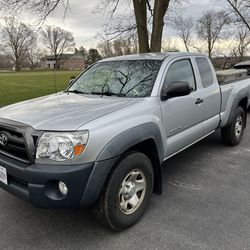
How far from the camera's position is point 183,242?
266cm

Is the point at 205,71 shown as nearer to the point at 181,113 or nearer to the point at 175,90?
the point at 181,113

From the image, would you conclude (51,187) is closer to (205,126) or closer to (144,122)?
(144,122)

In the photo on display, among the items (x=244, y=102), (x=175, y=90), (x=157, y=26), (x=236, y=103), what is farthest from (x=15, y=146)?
(x=157, y=26)

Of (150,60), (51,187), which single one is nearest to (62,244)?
(51,187)

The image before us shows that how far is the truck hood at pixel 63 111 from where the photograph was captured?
2.55 meters

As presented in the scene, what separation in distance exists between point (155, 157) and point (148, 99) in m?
0.66

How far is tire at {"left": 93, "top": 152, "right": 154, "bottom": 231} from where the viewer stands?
264cm

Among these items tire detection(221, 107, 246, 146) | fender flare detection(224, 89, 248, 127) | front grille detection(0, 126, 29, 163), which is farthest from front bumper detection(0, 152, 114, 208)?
tire detection(221, 107, 246, 146)

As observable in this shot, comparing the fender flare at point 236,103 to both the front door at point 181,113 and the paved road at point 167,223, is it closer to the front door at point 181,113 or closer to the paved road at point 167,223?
the front door at point 181,113

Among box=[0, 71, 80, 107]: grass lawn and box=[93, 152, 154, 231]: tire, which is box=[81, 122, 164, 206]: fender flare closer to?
box=[93, 152, 154, 231]: tire

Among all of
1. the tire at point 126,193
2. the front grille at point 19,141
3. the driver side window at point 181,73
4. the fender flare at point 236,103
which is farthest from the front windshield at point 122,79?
the fender flare at point 236,103

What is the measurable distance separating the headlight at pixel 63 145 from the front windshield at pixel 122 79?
1.16 m

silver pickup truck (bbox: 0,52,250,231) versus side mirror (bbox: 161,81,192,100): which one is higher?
side mirror (bbox: 161,81,192,100)

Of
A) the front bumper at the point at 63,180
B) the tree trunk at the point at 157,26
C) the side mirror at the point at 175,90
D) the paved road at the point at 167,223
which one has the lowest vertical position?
the paved road at the point at 167,223
